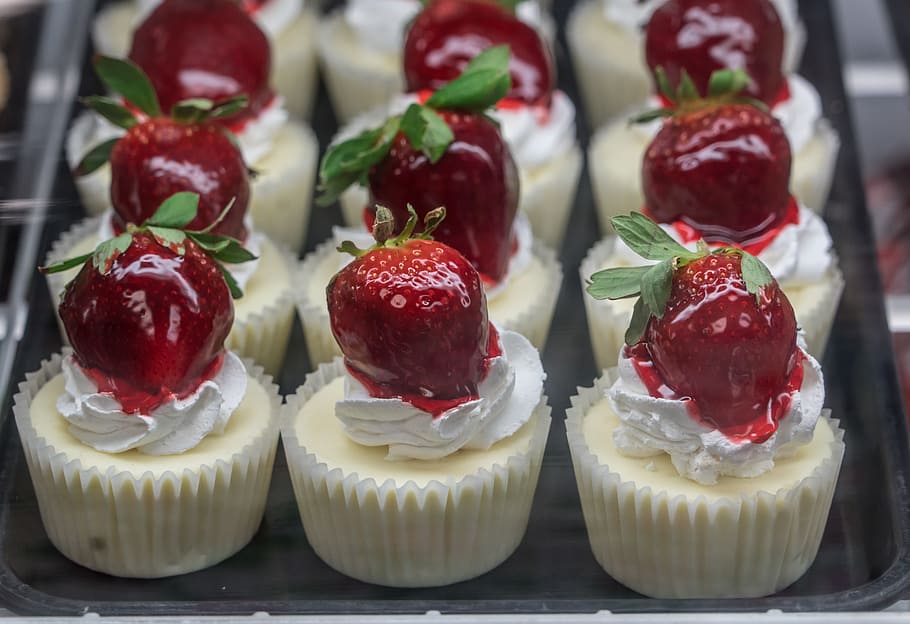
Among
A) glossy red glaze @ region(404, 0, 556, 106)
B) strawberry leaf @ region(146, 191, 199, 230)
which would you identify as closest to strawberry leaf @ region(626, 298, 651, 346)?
strawberry leaf @ region(146, 191, 199, 230)

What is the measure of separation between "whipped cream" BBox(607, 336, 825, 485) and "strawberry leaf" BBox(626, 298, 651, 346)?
0.13 ft

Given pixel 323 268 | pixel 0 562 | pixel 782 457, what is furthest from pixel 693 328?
pixel 0 562

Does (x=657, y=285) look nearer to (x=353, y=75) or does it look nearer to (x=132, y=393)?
(x=132, y=393)

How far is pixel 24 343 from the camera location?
2.47 m

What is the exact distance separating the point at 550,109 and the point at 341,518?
42.6 inches

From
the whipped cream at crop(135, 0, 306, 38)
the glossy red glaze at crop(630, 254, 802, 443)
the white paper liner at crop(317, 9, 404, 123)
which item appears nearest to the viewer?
the glossy red glaze at crop(630, 254, 802, 443)

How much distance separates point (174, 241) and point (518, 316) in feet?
2.00

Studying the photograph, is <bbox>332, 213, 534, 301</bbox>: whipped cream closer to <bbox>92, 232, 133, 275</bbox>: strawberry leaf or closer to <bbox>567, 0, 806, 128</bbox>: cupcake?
<bbox>92, 232, 133, 275</bbox>: strawberry leaf

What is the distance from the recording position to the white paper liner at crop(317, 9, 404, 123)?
3182 mm

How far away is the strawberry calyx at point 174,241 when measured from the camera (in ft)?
6.76

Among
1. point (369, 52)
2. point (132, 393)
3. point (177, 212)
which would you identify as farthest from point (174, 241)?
point (369, 52)

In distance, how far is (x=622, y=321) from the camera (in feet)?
8.00

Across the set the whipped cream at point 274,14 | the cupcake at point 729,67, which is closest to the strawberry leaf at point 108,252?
the cupcake at point 729,67

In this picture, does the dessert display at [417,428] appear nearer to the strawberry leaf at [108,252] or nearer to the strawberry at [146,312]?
the strawberry at [146,312]
